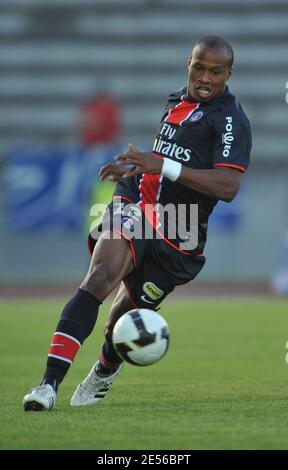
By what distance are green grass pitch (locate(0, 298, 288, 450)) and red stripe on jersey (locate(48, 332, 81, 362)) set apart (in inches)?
13.2

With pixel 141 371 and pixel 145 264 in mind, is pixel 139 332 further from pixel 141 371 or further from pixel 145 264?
pixel 141 371

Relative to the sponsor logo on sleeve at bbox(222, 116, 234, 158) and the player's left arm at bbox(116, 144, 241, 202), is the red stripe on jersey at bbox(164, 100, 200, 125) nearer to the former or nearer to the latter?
the sponsor logo on sleeve at bbox(222, 116, 234, 158)

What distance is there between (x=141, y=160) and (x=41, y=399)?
5.09 ft

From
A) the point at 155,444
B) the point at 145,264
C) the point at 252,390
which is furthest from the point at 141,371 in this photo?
the point at 155,444

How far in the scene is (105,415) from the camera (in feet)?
20.7

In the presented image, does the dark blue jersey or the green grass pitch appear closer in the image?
the green grass pitch

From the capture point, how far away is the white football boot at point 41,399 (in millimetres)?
6285

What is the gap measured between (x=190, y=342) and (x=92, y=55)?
69.9ft

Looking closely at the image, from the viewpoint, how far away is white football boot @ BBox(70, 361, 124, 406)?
704cm

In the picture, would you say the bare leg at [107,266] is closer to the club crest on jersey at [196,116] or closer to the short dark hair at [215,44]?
the club crest on jersey at [196,116]

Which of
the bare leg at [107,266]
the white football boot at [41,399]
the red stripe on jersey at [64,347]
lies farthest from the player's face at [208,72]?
the white football boot at [41,399]

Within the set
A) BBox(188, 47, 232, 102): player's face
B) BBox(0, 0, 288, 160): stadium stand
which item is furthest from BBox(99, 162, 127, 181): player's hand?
BBox(0, 0, 288, 160): stadium stand

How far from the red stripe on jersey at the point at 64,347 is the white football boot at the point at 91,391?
65cm
